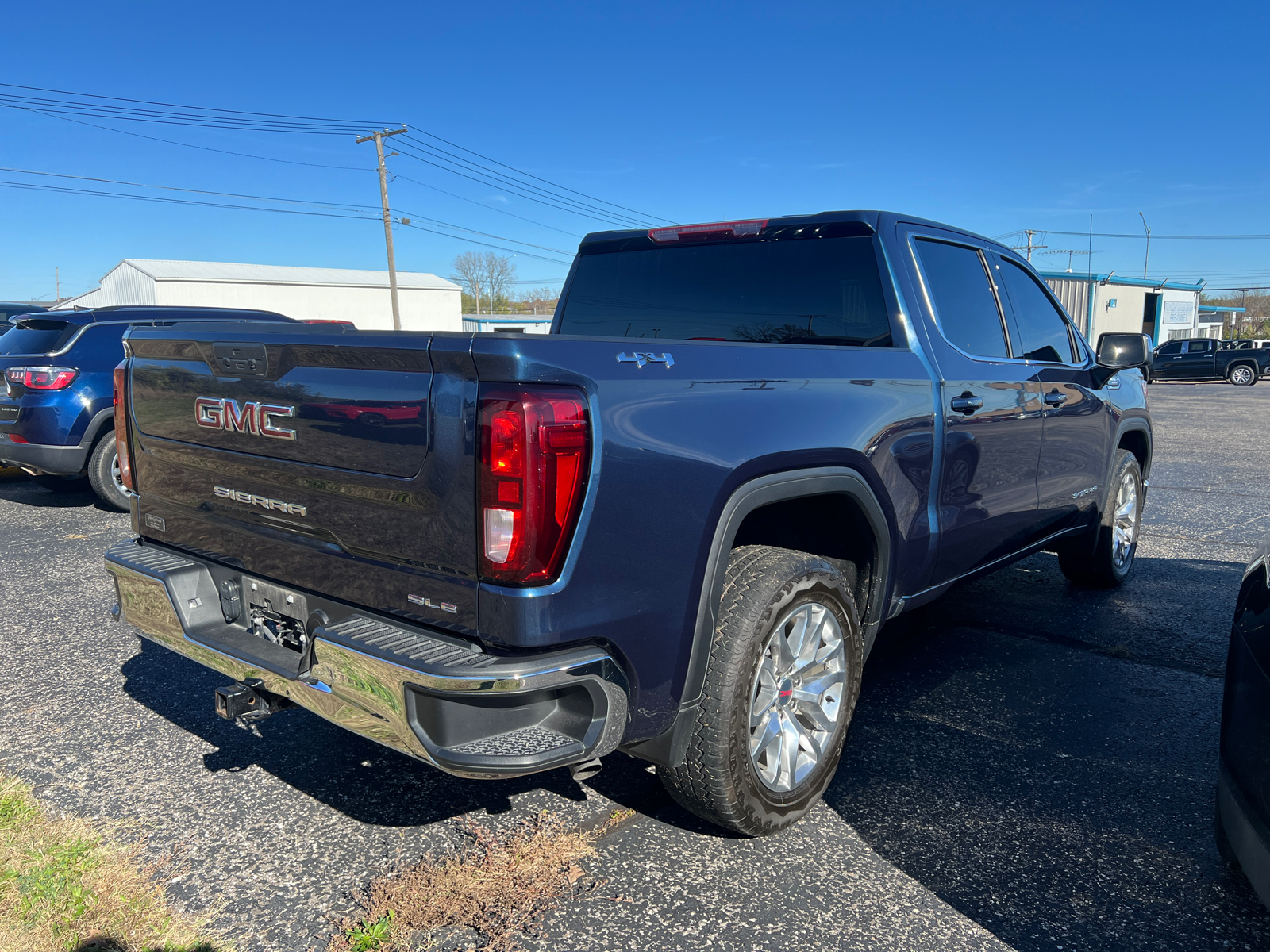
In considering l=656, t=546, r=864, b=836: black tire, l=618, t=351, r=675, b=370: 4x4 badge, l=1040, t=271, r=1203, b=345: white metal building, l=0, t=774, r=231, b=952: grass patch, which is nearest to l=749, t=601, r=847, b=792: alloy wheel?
l=656, t=546, r=864, b=836: black tire

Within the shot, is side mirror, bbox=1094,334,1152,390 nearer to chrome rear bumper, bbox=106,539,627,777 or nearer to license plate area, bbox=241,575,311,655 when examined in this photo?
chrome rear bumper, bbox=106,539,627,777

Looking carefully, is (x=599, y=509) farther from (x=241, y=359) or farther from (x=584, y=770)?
(x=241, y=359)

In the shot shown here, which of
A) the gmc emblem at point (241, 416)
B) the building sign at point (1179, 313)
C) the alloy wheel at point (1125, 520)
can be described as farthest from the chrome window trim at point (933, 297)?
the building sign at point (1179, 313)

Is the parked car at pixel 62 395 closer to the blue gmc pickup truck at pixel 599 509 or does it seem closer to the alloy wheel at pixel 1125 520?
the blue gmc pickup truck at pixel 599 509

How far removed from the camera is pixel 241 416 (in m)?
2.55

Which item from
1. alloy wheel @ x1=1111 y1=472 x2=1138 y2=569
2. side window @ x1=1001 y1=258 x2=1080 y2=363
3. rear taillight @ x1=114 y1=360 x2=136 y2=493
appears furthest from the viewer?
alloy wheel @ x1=1111 y1=472 x2=1138 y2=569

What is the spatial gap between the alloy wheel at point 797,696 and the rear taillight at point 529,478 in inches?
33.8

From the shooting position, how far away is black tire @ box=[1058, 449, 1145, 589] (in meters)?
5.16

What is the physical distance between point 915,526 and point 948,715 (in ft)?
3.07

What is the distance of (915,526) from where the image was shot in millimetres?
3262

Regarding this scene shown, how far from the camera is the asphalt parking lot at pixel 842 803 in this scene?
2395mm

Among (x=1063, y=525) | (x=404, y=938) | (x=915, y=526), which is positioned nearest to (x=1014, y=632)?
(x=1063, y=525)

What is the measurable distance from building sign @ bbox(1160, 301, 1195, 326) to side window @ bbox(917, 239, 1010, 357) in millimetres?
53403

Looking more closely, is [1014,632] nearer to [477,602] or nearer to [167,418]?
[477,602]
